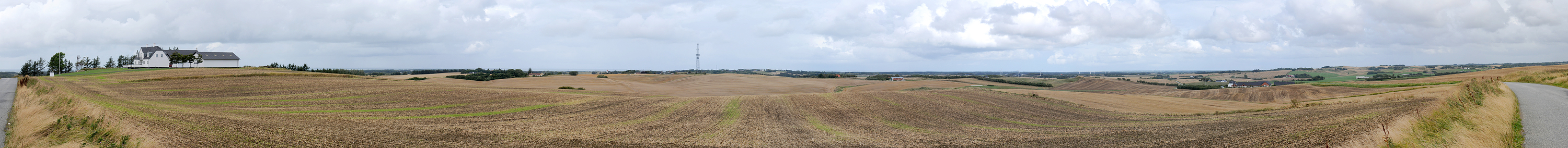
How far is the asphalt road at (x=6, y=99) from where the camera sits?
12053mm

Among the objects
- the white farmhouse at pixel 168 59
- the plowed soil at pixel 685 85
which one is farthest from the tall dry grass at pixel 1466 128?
the white farmhouse at pixel 168 59

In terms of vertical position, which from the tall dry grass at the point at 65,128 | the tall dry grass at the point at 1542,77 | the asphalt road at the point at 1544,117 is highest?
the tall dry grass at the point at 1542,77

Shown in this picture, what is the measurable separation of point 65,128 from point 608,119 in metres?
11.8

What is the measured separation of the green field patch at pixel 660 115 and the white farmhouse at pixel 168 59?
70459 mm

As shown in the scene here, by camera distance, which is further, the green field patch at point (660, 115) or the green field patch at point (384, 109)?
the green field patch at point (384, 109)

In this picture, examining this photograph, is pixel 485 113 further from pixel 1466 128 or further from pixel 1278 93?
pixel 1278 93

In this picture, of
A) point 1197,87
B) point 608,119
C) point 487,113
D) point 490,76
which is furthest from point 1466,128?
point 490,76

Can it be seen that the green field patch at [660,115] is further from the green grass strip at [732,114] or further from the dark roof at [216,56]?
the dark roof at [216,56]

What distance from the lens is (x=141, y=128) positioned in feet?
43.9

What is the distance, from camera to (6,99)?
1767cm

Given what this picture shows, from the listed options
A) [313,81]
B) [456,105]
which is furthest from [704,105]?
[313,81]

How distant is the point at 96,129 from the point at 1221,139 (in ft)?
74.4

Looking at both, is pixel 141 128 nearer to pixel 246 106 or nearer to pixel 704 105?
pixel 246 106

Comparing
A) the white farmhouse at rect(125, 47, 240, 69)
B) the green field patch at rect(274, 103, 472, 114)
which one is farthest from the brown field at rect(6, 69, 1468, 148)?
the white farmhouse at rect(125, 47, 240, 69)
